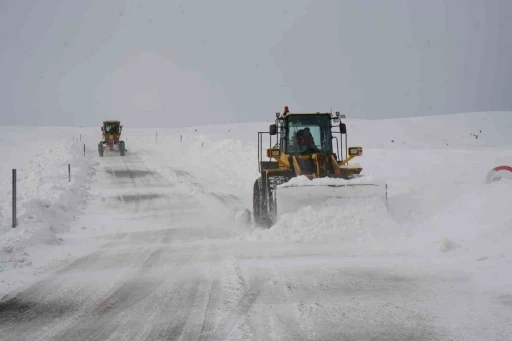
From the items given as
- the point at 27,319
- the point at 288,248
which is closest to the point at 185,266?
the point at 288,248

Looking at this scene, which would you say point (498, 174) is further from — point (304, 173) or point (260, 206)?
point (260, 206)

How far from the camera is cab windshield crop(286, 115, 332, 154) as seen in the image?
11.3 m

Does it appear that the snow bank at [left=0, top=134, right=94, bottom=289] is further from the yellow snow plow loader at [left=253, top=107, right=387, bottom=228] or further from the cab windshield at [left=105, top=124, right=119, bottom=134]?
the cab windshield at [left=105, top=124, right=119, bottom=134]

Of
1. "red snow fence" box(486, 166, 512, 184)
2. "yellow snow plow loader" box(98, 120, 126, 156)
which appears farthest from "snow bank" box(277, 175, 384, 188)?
"yellow snow plow loader" box(98, 120, 126, 156)

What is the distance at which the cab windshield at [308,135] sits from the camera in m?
11.3

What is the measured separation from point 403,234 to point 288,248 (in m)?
2.06

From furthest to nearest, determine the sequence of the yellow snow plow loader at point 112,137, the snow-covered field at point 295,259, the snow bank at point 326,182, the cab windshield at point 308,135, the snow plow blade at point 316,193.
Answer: the yellow snow plow loader at point 112,137 < the cab windshield at point 308,135 < the snow bank at point 326,182 < the snow plow blade at point 316,193 < the snow-covered field at point 295,259

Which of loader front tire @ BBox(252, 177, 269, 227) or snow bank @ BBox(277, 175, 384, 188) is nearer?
snow bank @ BBox(277, 175, 384, 188)

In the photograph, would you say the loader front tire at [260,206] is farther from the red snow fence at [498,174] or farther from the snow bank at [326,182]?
the red snow fence at [498,174]

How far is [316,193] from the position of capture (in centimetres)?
905

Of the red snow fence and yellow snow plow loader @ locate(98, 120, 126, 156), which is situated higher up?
yellow snow plow loader @ locate(98, 120, 126, 156)

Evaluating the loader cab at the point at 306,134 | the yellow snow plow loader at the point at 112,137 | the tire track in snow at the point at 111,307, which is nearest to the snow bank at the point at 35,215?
the tire track in snow at the point at 111,307

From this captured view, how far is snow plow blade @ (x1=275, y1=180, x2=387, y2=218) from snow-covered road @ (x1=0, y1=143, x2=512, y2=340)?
982 millimetres

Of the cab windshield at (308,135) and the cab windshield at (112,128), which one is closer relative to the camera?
the cab windshield at (308,135)
